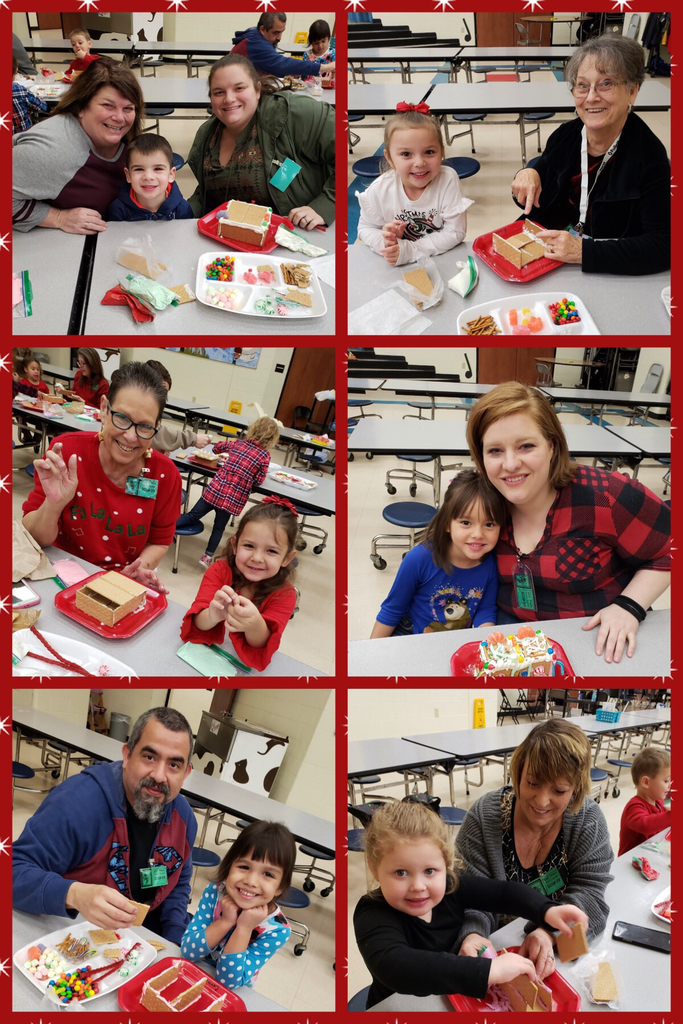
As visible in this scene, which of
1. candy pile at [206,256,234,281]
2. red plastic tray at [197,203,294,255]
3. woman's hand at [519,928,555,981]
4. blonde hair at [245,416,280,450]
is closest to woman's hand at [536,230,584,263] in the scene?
red plastic tray at [197,203,294,255]

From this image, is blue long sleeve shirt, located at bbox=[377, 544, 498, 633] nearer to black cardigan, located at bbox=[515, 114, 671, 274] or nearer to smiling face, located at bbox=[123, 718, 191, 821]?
smiling face, located at bbox=[123, 718, 191, 821]

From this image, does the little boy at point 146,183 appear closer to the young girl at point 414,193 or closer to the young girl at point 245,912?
the young girl at point 414,193

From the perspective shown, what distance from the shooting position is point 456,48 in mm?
6285

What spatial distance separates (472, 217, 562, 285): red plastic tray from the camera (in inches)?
97.4

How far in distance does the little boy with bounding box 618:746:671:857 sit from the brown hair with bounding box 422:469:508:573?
6.19ft

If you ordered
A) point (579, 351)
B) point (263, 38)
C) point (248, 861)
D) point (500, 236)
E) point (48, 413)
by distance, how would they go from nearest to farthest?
point (248, 861)
point (500, 236)
point (263, 38)
point (48, 413)
point (579, 351)

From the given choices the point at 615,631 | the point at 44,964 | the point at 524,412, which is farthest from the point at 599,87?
the point at 44,964

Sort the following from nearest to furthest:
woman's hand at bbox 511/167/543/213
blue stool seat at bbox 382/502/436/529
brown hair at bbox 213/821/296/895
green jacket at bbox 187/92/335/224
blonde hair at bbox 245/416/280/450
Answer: brown hair at bbox 213/821/296/895, woman's hand at bbox 511/167/543/213, green jacket at bbox 187/92/335/224, blue stool seat at bbox 382/502/436/529, blonde hair at bbox 245/416/280/450

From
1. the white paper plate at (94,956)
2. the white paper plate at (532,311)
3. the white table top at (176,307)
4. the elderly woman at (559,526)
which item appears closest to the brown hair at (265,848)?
the white paper plate at (94,956)

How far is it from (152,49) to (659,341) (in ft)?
18.3

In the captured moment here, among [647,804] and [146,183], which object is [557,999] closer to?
[647,804]

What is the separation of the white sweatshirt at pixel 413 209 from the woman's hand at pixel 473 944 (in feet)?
7.58
